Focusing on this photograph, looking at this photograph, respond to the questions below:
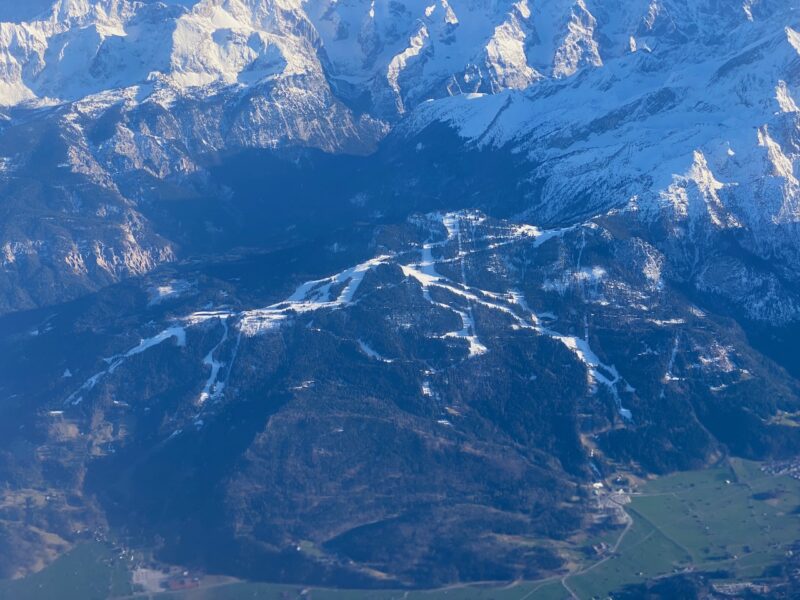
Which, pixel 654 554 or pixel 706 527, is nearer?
pixel 654 554

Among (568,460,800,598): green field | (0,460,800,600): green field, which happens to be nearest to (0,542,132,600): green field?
(0,460,800,600): green field

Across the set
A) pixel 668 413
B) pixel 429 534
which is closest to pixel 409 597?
pixel 429 534

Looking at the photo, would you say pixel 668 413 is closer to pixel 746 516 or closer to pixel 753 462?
pixel 753 462

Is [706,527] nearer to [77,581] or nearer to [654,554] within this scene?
[654,554]

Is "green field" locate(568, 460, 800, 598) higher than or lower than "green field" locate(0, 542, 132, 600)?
higher

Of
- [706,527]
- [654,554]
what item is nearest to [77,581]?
[654,554]

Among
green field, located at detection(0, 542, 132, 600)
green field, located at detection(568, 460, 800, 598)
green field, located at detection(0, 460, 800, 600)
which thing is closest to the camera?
green field, located at detection(0, 460, 800, 600)

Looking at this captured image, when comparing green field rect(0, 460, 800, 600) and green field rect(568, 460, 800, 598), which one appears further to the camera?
green field rect(568, 460, 800, 598)

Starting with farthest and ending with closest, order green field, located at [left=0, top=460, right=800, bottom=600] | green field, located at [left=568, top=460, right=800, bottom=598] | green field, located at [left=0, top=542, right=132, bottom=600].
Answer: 1. green field, located at [left=0, top=542, right=132, bottom=600]
2. green field, located at [left=568, top=460, right=800, bottom=598]
3. green field, located at [left=0, top=460, right=800, bottom=600]

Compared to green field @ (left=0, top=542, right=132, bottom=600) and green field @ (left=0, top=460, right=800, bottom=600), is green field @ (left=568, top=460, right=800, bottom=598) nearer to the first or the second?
green field @ (left=0, top=460, right=800, bottom=600)
